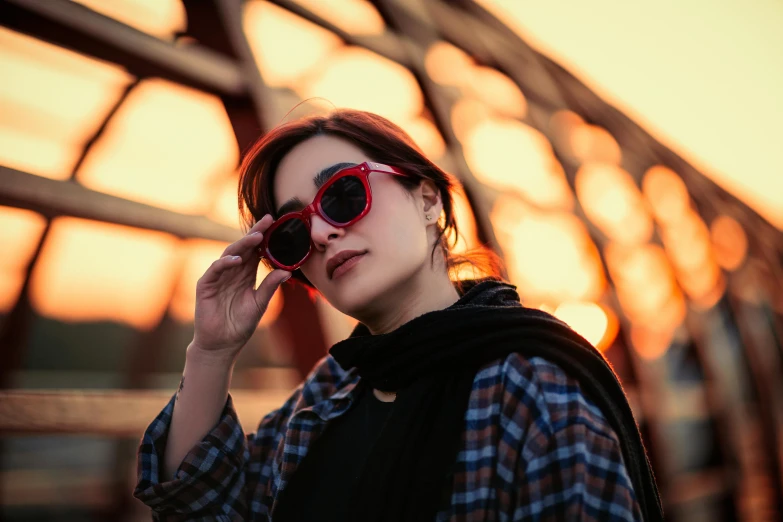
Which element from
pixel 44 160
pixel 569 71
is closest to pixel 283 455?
pixel 44 160

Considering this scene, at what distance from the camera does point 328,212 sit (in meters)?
1.79

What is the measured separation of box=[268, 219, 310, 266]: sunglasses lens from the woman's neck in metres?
0.29

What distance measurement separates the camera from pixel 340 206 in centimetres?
178

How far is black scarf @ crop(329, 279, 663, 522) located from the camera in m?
1.48

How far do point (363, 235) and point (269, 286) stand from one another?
465mm

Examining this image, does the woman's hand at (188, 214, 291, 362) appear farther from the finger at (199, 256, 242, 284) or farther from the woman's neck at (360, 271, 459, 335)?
the woman's neck at (360, 271, 459, 335)

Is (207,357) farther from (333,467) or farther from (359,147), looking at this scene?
(359,147)

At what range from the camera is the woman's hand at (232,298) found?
77.7 inches

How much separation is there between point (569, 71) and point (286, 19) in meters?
4.77

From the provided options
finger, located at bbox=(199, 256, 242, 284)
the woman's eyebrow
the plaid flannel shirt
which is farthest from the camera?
finger, located at bbox=(199, 256, 242, 284)

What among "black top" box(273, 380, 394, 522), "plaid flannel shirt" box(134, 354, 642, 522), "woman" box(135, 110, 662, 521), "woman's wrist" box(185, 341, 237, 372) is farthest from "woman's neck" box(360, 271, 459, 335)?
"woman's wrist" box(185, 341, 237, 372)

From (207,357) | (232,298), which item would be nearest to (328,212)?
(232,298)

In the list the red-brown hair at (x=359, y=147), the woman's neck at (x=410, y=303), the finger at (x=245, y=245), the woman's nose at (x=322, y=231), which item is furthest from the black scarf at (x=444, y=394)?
the finger at (x=245, y=245)

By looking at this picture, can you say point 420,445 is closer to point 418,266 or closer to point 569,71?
point 418,266
